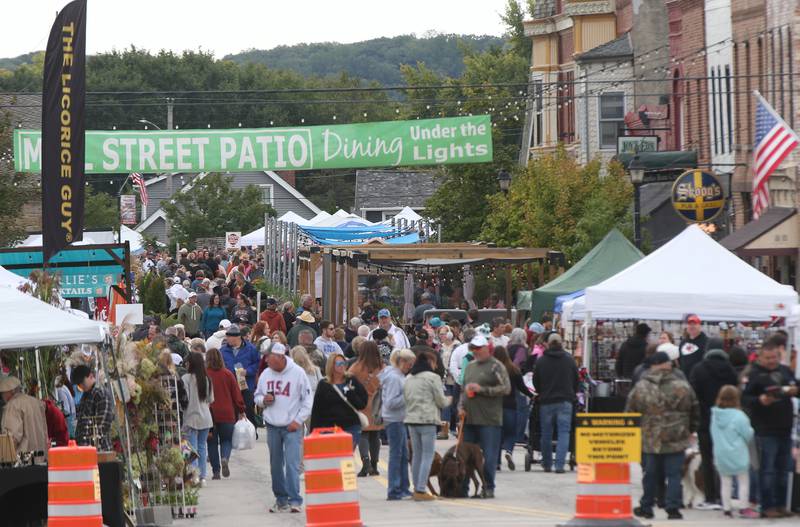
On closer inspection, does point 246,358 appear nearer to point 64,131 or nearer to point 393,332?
point 393,332

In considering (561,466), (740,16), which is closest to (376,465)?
(561,466)

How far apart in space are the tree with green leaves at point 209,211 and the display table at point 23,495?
2038 inches

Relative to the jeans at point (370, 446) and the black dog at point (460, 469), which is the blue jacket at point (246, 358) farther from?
the black dog at point (460, 469)

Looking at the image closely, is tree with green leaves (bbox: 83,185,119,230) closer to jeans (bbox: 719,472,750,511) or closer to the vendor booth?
the vendor booth

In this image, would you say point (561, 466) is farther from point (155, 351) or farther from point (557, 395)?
point (155, 351)

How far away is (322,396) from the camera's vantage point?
17.1m

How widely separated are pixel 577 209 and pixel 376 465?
1913cm

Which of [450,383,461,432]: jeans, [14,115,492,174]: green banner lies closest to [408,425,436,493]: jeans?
[450,383,461,432]: jeans

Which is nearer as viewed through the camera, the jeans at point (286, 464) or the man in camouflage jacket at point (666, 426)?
the man in camouflage jacket at point (666, 426)

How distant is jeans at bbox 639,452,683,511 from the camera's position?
15.2m

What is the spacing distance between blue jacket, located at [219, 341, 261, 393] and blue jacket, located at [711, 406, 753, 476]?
9819 millimetres

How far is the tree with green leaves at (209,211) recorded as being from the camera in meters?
66.6

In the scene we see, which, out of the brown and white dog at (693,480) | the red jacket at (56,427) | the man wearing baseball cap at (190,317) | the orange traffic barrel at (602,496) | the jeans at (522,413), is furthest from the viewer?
the man wearing baseball cap at (190,317)

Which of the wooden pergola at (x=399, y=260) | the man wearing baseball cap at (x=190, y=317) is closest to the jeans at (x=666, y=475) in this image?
the man wearing baseball cap at (x=190, y=317)
